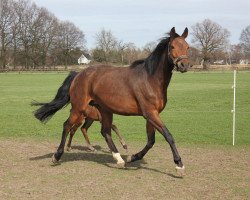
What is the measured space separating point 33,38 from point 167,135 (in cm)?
8356

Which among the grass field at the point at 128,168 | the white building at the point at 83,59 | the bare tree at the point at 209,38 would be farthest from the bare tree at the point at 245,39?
the grass field at the point at 128,168

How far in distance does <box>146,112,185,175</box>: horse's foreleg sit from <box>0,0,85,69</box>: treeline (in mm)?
78818

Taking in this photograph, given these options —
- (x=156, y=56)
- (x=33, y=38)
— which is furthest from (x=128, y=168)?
(x=33, y=38)

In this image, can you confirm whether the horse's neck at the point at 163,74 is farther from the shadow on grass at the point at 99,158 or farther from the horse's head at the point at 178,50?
the shadow on grass at the point at 99,158

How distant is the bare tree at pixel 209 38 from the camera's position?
9812 cm

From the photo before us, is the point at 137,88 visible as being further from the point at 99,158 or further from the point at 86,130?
the point at 86,130

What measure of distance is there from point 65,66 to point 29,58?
26.1 ft

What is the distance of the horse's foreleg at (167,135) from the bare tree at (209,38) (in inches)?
3562

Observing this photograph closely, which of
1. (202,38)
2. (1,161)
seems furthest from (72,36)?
(1,161)

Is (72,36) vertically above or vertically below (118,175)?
above

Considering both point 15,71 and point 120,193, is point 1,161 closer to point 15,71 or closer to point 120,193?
point 120,193

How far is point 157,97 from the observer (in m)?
7.28

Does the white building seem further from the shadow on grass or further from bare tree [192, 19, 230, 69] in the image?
the shadow on grass

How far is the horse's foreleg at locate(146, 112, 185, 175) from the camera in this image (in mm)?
6930
